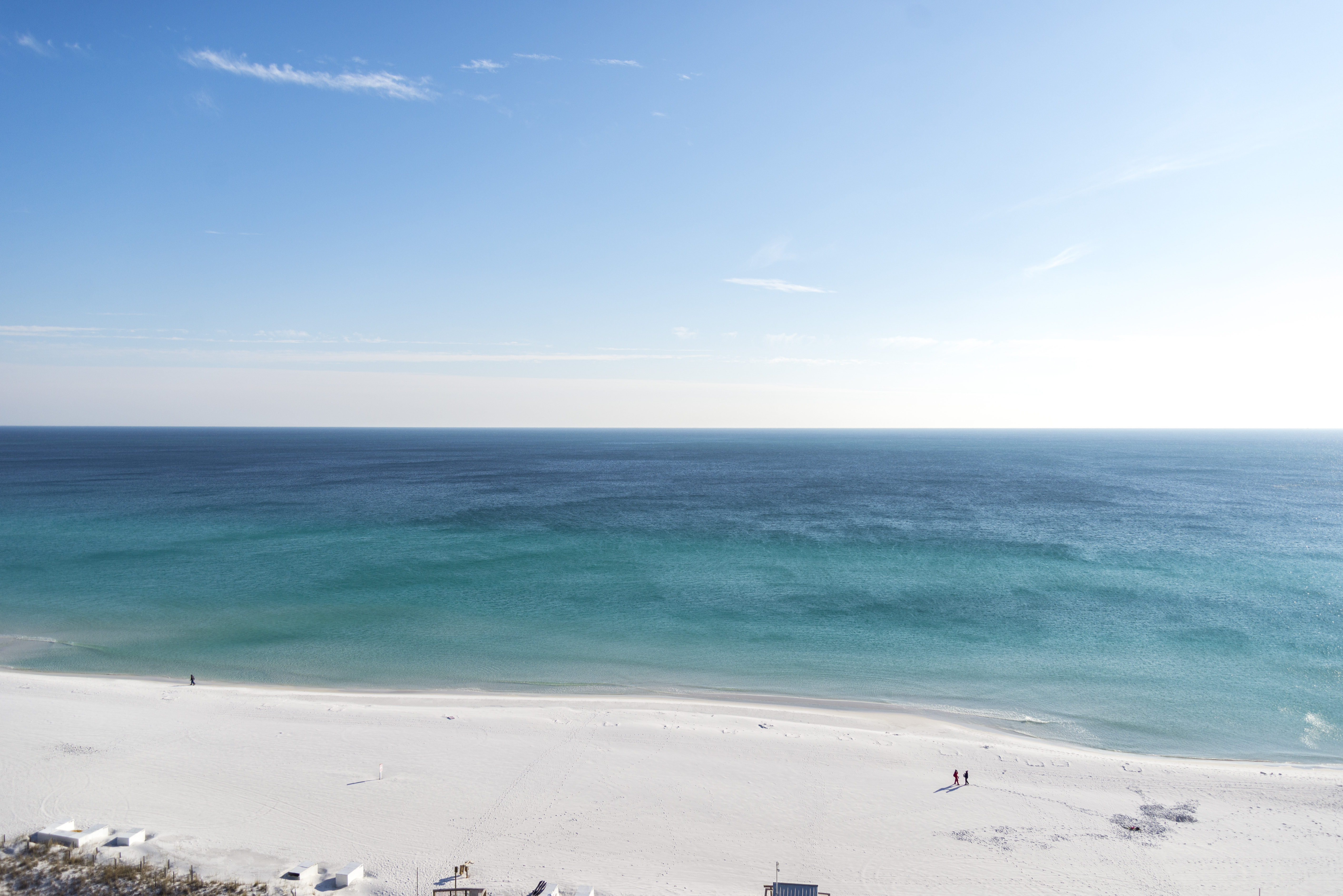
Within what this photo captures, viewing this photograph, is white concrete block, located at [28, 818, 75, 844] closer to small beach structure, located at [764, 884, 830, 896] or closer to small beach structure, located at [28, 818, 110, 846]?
small beach structure, located at [28, 818, 110, 846]

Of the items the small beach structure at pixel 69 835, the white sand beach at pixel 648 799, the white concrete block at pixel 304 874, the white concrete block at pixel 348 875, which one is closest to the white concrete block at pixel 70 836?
the small beach structure at pixel 69 835

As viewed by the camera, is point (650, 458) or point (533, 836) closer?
point (533, 836)

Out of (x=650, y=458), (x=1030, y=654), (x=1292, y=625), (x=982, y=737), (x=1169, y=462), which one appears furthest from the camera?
(x=650, y=458)

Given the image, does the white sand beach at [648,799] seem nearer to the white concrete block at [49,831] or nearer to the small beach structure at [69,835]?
the white concrete block at [49,831]

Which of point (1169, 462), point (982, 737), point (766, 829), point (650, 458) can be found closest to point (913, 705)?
point (982, 737)

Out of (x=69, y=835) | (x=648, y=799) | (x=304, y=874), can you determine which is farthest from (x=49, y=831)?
(x=648, y=799)

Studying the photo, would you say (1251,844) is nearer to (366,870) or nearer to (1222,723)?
(1222,723)

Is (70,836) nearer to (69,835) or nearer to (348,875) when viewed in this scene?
(69,835)

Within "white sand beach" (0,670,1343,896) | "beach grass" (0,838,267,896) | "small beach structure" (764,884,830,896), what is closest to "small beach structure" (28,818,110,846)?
"beach grass" (0,838,267,896)
